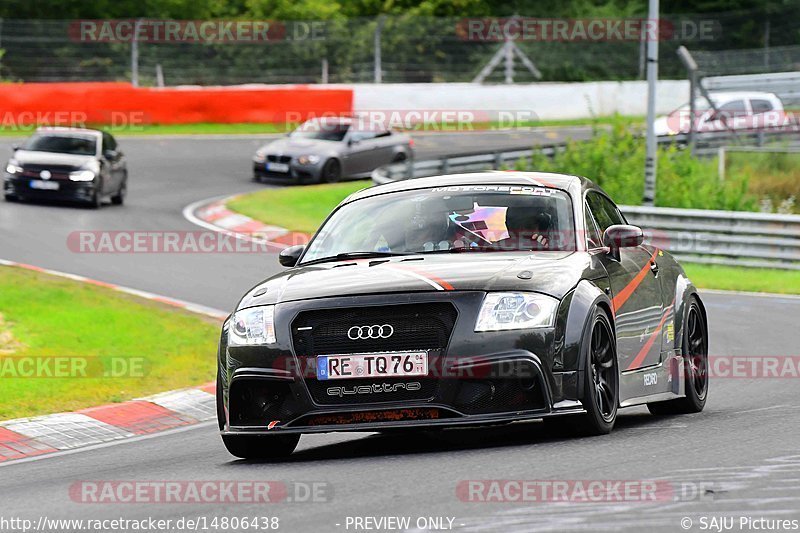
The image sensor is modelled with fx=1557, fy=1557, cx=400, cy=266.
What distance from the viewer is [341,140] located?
3359 centimetres

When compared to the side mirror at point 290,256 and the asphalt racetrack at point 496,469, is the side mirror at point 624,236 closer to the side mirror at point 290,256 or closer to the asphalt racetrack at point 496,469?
the asphalt racetrack at point 496,469

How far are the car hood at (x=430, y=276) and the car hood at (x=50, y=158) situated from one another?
19634mm

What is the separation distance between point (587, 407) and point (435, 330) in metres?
0.88

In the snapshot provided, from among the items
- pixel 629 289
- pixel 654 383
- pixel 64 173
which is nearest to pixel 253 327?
pixel 629 289

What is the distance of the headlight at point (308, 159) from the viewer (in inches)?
1273

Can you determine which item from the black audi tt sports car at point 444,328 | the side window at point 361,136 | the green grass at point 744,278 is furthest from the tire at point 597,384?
the side window at point 361,136

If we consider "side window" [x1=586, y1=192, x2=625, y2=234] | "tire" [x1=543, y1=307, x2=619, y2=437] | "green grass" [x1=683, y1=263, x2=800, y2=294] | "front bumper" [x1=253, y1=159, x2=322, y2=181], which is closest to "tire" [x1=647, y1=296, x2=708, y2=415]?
"side window" [x1=586, y1=192, x2=625, y2=234]

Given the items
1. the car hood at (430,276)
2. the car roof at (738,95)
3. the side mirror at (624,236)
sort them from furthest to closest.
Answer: the car roof at (738,95) < the side mirror at (624,236) < the car hood at (430,276)

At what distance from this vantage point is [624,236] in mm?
8820

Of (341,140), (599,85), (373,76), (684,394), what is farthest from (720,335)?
(599,85)

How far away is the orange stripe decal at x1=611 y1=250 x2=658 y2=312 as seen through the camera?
865 centimetres

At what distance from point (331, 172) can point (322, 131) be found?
4.60ft

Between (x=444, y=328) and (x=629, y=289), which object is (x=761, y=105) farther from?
(x=444, y=328)

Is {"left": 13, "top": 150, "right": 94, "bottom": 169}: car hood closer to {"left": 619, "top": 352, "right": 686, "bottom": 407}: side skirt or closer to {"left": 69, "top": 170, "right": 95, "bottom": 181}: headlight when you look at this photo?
{"left": 69, "top": 170, "right": 95, "bottom": 181}: headlight
